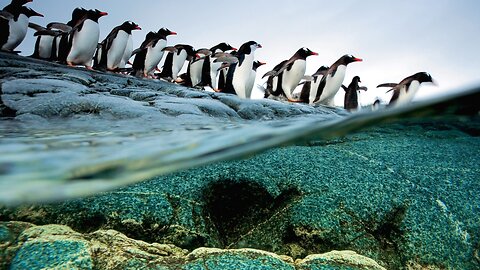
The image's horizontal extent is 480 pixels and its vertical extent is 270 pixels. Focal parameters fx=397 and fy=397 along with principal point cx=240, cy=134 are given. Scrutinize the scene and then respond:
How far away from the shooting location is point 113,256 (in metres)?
2.43

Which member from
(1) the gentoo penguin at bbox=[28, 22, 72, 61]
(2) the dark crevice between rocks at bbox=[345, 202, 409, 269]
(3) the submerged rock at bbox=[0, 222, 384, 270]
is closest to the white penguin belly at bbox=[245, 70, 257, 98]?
(1) the gentoo penguin at bbox=[28, 22, 72, 61]

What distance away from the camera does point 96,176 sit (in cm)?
168

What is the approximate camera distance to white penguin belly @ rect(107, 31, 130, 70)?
46.5ft

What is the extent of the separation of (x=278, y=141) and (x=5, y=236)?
1829mm

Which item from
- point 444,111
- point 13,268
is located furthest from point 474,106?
point 13,268

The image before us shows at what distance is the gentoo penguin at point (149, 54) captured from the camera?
15.9 m

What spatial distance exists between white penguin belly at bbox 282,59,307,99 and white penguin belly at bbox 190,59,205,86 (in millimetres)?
4408

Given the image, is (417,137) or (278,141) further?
(417,137)

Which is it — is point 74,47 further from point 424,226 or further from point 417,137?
point 424,226

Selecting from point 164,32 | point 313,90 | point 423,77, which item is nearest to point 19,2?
point 164,32

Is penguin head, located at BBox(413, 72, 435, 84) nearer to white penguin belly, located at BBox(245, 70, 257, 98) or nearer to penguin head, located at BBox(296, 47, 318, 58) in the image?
penguin head, located at BBox(296, 47, 318, 58)

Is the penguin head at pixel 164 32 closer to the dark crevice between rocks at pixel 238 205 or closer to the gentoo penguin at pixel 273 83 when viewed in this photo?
the gentoo penguin at pixel 273 83

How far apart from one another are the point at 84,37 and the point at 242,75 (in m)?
5.18

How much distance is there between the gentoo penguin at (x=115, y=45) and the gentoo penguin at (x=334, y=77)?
23.1ft
